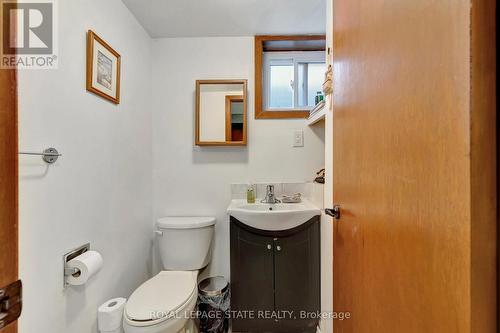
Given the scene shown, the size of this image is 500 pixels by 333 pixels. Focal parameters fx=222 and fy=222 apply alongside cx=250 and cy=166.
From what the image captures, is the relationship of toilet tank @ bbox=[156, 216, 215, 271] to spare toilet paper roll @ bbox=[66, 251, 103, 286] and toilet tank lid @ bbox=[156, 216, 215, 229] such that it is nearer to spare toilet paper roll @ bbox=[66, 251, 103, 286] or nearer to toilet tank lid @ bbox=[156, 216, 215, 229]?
toilet tank lid @ bbox=[156, 216, 215, 229]

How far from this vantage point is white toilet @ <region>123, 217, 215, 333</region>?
41.2 inches

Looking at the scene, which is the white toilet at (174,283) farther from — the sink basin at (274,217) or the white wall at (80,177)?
the sink basin at (274,217)

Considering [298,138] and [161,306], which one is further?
[298,138]

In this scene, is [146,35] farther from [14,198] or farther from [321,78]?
[14,198]

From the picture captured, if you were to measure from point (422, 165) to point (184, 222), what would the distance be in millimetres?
1479

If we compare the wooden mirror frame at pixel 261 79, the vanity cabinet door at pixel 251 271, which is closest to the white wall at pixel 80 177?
the vanity cabinet door at pixel 251 271

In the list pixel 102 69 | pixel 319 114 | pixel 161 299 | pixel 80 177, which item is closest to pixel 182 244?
pixel 161 299

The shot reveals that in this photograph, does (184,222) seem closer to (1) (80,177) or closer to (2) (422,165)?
(1) (80,177)

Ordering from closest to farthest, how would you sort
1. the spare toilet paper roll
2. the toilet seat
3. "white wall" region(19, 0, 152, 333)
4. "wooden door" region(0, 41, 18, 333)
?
1. "wooden door" region(0, 41, 18, 333)
2. "white wall" region(19, 0, 152, 333)
3. the spare toilet paper roll
4. the toilet seat

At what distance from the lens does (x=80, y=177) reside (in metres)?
1.03

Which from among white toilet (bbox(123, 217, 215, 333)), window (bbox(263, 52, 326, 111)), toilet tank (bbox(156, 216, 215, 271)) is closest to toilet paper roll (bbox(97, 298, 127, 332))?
white toilet (bbox(123, 217, 215, 333))

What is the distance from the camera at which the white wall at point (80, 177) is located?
31.6 inches

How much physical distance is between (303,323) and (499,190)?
146 centimetres

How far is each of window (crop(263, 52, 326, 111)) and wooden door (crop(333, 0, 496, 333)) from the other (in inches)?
41.7
